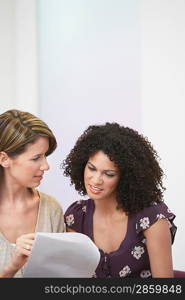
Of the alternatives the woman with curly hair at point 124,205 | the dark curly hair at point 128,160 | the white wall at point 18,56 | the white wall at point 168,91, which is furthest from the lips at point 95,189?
the white wall at point 18,56

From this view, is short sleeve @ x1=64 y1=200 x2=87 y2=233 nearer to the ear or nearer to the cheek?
the cheek

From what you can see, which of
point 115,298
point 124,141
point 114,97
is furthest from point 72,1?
point 115,298

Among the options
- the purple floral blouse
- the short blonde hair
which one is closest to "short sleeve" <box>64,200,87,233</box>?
the purple floral blouse

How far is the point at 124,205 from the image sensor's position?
1925 millimetres

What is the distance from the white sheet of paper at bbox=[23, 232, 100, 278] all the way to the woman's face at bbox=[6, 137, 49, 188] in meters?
0.39

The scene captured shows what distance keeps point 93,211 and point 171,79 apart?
1270mm

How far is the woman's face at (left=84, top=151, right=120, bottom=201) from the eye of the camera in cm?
183

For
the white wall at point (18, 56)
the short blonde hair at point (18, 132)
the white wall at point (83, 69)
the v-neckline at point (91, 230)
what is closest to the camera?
the short blonde hair at point (18, 132)

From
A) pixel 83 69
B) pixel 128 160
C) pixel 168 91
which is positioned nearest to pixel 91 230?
pixel 128 160

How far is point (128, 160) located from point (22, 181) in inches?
15.5

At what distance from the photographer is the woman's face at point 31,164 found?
180 cm

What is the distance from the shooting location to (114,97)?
349 cm

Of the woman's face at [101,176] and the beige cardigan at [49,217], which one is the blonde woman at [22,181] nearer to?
the beige cardigan at [49,217]

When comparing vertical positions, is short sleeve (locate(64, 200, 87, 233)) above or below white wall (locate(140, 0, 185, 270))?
below
